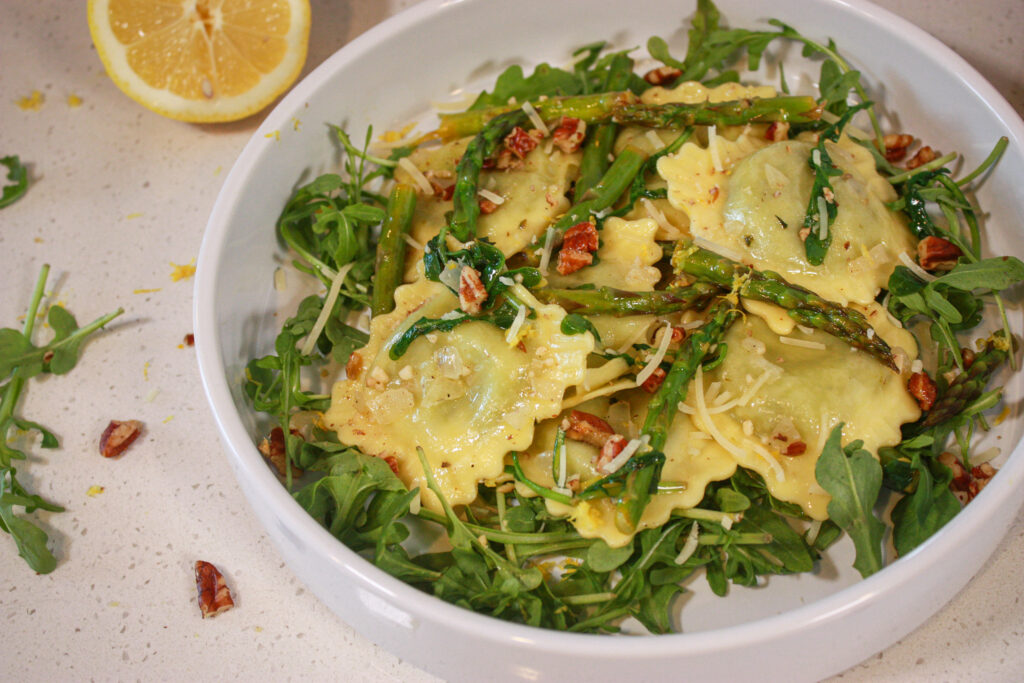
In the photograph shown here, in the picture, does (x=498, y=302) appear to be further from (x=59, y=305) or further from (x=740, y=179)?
(x=59, y=305)

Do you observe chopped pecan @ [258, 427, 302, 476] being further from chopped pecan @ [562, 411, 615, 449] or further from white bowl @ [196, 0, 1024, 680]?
chopped pecan @ [562, 411, 615, 449]

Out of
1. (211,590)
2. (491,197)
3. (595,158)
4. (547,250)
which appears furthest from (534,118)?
(211,590)

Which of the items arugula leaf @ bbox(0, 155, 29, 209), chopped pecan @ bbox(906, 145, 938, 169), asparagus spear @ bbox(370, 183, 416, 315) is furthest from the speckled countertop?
asparagus spear @ bbox(370, 183, 416, 315)

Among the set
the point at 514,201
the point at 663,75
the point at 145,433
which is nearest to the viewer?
the point at 514,201

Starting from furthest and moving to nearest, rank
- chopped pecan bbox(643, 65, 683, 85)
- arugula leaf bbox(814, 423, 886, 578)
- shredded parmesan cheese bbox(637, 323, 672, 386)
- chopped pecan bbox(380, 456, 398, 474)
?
chopped pecan bbox(643, 65, 683, 85) → chopped pecan bbox(380, 456, 398, 474) → shredded parmesan cheese bbox(637, 323, 672, 386) → arugula leaf bbox(814, 423, 886, 578)

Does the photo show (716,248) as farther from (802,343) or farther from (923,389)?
(923,389)

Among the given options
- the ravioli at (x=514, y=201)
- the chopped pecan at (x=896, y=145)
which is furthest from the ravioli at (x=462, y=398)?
the chopped pecan at (x=896, y=145)
